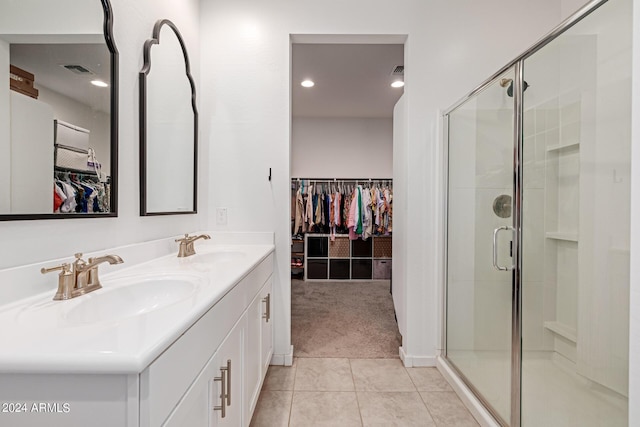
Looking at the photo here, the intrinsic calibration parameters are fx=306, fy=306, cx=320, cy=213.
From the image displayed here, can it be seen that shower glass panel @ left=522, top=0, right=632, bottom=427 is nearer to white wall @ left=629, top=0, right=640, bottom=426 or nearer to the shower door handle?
the shower door handle

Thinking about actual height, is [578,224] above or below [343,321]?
above

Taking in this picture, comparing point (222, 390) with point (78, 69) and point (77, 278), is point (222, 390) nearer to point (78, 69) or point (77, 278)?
point (77, 278)

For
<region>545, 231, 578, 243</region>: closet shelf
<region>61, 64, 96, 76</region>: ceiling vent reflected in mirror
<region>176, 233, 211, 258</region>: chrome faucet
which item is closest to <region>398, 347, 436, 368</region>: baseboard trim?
<region>545, 231, 578, 243</region>: closet shelf

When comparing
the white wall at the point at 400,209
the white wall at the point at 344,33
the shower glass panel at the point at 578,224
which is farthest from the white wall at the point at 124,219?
the shower glass panel at the point at 578,224

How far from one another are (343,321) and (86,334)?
8.63 feet

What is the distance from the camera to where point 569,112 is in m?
1.42

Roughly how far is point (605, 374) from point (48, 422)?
1.88 meters

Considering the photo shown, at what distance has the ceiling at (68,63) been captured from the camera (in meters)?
0.92

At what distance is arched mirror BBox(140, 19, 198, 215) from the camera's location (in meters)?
1.51

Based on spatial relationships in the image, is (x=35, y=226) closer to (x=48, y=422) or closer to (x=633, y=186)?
(x=48, y=422)

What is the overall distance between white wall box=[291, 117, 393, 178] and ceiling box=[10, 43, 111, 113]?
3822 millimetres

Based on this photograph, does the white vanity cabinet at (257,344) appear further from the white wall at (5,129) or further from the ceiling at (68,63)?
the ceiling at (68,63)

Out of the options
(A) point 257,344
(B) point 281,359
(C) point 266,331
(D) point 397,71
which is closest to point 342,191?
(D) point 397,71

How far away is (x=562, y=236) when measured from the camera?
1448mm
